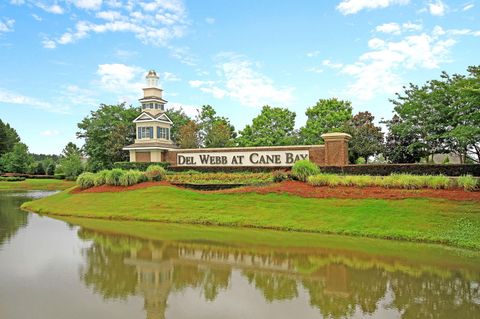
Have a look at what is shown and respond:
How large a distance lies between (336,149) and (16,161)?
194 feet

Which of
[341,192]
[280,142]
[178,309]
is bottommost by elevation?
[178,309]

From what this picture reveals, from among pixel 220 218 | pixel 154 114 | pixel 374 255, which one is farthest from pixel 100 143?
pixel 374 255

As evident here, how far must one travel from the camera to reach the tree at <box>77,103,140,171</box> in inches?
1915

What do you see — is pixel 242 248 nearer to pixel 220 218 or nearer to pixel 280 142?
pixel 220 218

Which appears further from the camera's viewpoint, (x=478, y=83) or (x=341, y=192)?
(x=478, y=83)

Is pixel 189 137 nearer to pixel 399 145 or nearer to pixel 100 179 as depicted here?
pixel 100 179

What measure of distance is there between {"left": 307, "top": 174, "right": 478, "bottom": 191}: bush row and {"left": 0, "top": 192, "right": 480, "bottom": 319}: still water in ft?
19.0

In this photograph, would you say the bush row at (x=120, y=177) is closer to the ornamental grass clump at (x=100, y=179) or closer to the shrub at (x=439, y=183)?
the ornamental grass clump at (x=100, y=179)

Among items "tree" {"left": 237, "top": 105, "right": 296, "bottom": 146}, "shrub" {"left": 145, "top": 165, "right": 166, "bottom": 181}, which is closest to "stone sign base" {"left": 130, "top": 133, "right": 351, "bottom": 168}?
"shrub" {"left": 145, "top": 165, "right": 166, "bottom": 181}

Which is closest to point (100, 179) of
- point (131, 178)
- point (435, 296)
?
point (131, 178)

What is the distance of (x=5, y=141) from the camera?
8138 centimetres

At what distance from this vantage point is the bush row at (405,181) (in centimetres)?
1960

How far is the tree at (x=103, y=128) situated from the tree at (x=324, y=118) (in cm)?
1992

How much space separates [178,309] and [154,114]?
106 feet
